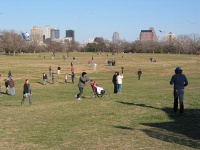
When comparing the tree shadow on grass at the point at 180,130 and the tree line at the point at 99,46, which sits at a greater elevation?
the tree line at the point at 99,46

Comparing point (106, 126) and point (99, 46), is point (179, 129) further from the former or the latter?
point (99, 46)

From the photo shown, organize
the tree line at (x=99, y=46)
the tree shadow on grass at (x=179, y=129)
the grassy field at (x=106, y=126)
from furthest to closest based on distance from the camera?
the tree line at (x=99, y=46) → the tree shadow on grass at (x=179, y=129) → the grassy field at (x=106, y=126)

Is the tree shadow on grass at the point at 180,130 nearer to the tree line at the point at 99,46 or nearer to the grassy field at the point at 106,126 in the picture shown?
the grassy field at the point at 106,126

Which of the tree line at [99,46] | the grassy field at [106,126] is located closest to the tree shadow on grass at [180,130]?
the grassy field at [106,126]

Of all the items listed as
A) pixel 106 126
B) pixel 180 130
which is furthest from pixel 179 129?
pixel 106 126

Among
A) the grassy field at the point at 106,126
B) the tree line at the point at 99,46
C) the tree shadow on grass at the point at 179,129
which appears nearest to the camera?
the grassy field at the point at 106,126

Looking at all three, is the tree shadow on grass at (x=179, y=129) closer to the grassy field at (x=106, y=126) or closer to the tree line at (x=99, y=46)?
the grassy field at (x=106, y=126)

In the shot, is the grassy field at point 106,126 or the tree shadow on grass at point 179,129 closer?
the grassy field at point 106,126

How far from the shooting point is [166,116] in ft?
38.1

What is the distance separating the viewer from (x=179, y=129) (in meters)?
9.77

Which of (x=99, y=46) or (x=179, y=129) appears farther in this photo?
(x=99, y=46)

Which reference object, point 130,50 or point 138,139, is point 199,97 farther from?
point 130,50

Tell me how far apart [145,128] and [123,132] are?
2.91 ft

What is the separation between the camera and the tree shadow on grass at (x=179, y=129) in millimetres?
8469
